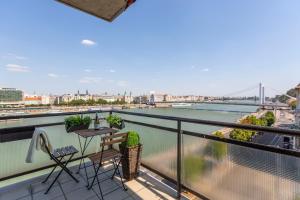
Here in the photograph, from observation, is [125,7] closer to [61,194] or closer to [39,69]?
[61,194]

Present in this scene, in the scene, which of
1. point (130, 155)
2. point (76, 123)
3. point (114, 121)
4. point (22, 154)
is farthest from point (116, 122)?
point (22, 154)

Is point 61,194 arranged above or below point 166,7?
below

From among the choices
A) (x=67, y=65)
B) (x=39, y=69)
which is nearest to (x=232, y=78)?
(x=67, y=65)

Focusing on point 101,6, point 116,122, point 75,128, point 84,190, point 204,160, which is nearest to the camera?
point 101,6

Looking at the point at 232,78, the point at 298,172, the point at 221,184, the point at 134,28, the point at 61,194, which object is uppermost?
the point at 134,28

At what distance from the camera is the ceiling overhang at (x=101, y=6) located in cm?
143

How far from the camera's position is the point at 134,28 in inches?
363

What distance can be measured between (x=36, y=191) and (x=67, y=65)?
17758mm

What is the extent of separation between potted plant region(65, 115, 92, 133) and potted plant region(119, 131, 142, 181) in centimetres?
78

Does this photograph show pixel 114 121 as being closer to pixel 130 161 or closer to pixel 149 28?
pixel 130 161

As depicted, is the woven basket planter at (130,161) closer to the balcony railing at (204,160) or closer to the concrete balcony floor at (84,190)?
the concrete balcony floor at (84,190)

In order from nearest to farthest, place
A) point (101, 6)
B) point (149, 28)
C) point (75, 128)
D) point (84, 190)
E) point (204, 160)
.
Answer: point (101, 6) → point (204, 160) → point (84, 190) → point (75, 128) → point (149, 28)

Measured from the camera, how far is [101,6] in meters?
1.50

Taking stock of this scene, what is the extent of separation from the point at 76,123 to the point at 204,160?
1992mm
